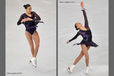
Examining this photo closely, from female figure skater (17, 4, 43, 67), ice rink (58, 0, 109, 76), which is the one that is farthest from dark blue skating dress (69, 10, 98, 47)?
female figure skater (17, 4, 43, 67)

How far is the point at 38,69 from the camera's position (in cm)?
222

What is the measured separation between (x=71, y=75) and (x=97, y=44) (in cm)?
48

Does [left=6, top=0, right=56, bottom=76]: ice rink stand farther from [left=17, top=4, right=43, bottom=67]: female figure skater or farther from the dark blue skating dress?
the dark blue skating dress

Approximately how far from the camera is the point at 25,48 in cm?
221

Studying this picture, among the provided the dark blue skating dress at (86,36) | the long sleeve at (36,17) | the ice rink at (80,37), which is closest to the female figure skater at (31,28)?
the long sleeve at (36,17)

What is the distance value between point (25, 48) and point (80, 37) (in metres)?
0.67

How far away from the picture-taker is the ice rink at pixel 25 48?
2203 mm

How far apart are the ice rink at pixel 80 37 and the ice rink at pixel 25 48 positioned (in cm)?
10

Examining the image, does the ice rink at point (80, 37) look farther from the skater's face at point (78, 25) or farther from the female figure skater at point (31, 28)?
the female figure skater at point (31, 28)

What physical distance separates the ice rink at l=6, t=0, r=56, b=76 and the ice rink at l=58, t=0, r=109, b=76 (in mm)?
96

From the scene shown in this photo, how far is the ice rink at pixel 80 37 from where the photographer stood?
2.19m

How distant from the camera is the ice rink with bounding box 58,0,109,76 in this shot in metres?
2.19

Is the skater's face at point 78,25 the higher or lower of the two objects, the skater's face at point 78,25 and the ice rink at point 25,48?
the higher

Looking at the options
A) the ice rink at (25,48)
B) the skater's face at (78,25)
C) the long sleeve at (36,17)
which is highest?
the long sleeve at (36,17)
